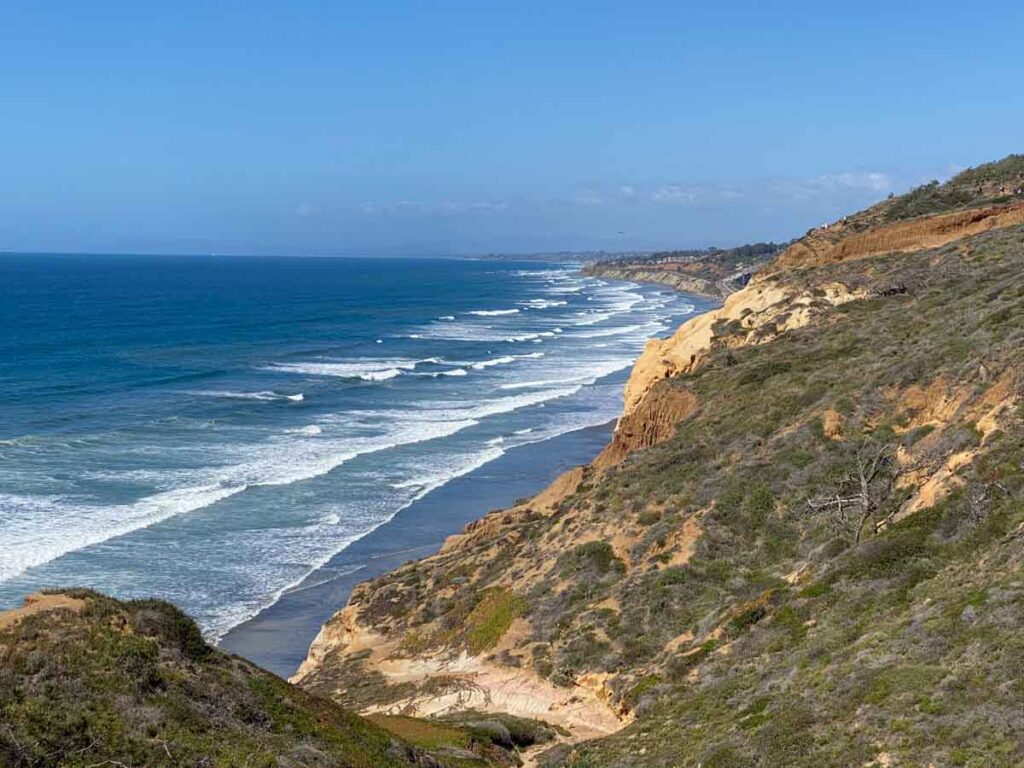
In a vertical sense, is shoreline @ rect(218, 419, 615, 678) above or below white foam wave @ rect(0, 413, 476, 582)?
below

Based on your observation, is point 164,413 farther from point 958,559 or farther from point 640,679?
point 958,559

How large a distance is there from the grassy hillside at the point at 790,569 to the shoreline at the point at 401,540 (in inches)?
89.2

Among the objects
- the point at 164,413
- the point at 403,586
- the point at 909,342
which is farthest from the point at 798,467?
the point at 164,413

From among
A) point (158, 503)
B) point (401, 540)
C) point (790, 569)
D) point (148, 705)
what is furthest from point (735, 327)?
point (148, 705)

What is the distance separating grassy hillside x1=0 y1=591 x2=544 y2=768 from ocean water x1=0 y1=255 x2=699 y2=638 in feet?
51.1

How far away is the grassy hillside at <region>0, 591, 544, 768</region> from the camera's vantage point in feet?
37.6

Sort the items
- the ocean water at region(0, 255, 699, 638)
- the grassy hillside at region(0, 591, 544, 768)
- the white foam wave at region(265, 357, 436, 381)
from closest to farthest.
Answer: the grassy hillside at region(0, 591, 544, 768)
the ocean water at region(0, 255, 699, 638)
the white foam wave at region(265, 357, 436, 381)

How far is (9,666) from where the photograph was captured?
1216 centimetres

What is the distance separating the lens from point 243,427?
54.7 metres

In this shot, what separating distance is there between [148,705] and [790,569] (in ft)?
45.6

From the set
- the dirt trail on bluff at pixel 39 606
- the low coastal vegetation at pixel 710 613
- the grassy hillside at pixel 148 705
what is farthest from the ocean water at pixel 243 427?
the dirt trail on bluff at pixel 39 606

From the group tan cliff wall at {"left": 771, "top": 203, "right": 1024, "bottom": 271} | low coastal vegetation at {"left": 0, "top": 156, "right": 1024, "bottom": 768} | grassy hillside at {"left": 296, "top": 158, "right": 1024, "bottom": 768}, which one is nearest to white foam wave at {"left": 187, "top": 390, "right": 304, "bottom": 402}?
low coastal vegetation at {"left": 0, "top": 156, "right": 1024, "bottom": 768}

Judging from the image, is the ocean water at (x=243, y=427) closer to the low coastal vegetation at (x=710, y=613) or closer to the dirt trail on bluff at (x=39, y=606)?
the low coastal vegetation at (x=710, y=613)

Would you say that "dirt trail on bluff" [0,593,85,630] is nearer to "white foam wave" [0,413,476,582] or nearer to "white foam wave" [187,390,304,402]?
"white foam wave" [0,413,476,582]
